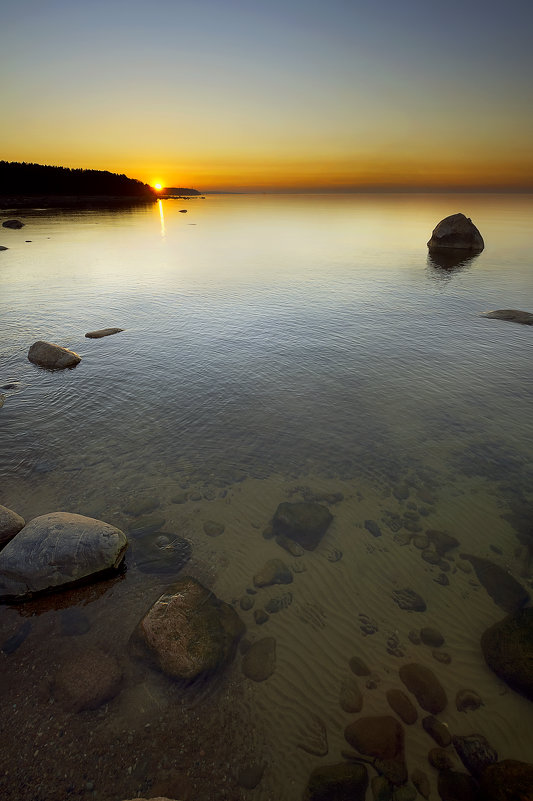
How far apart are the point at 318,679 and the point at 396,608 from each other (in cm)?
257

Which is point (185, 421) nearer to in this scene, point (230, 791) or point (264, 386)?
point (264, 386)

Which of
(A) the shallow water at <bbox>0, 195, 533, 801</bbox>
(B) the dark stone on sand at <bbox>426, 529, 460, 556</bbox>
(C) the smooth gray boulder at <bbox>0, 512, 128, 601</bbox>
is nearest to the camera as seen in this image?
(A) the shallow water at <bbox>0, 195, 533, 801</bbox>

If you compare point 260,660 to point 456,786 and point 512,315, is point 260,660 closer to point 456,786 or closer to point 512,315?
point 456,786

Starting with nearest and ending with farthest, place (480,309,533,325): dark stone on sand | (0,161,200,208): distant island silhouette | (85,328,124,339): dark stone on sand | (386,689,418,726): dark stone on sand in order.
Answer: (386,689,418,726): dark stone on sand < (85,328,124,339): dark stone on sand < (480,309,533,325): dark stone on sand < (0,161,200,208): distant island silhouette

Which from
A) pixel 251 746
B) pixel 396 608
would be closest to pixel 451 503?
pixel 396 608

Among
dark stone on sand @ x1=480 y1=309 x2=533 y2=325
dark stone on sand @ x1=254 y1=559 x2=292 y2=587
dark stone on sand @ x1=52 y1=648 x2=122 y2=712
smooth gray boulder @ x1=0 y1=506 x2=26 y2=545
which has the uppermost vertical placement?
dark stone on sand @ x1=480 y1=309 x2=533 y2=325

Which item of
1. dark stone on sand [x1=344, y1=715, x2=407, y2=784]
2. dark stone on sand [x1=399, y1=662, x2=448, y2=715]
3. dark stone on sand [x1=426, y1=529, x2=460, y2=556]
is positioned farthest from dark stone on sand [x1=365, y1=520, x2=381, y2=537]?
dark stone on sand [x1=344, y1=715, x2=407, y2=784]

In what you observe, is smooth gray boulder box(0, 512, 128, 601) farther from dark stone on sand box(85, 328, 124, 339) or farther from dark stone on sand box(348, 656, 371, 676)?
dark stone on sand box(85, 328, 124, 339)

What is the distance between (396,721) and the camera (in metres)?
6.96

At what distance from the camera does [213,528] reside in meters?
11.1

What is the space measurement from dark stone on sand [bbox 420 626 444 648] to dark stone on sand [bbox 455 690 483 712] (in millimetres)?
944

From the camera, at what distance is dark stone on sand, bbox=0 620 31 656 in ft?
25.6

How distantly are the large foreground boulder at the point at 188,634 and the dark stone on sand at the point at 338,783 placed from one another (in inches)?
97.7

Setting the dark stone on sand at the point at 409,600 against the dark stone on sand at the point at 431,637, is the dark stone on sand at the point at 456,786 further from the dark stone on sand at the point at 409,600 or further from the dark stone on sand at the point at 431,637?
the dark stone on sand at the point at 409,600
